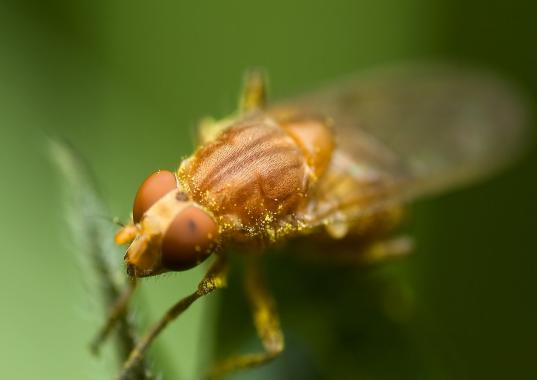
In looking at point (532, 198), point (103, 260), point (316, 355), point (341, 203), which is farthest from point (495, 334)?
point (103, 260)

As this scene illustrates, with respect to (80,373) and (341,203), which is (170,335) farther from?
(341,203)

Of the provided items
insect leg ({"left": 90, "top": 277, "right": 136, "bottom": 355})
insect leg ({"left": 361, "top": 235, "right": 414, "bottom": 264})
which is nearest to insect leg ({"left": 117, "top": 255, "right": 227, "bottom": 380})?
insect leg ({"left": 90, "top": 277, "right": 136, "bottom": 355})

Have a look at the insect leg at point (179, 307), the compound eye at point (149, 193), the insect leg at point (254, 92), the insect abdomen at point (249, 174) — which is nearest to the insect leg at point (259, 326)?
the insect leg at point (179, 307)

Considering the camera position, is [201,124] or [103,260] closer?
[103,260]

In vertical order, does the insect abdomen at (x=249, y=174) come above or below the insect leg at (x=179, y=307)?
above

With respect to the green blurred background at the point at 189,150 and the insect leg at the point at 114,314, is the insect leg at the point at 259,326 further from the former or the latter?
the insect leg at the point at 114,314

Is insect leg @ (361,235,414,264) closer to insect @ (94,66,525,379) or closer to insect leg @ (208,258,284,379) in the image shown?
insect @ (94,66,525,379)
